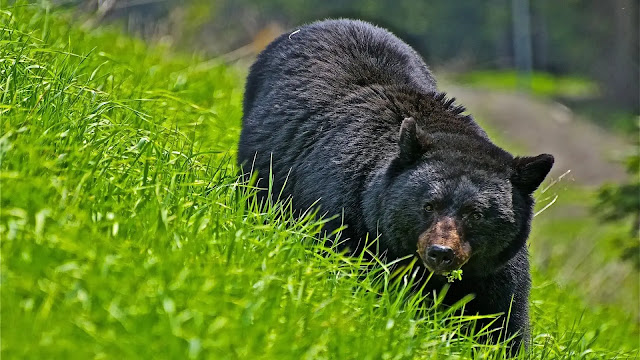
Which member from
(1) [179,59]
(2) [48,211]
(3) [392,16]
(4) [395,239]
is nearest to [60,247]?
(2) [48,211]

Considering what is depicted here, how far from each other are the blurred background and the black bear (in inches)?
31.4

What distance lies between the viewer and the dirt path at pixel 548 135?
64.3 ft

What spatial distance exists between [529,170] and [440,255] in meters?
0.78

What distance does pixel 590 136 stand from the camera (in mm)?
22156

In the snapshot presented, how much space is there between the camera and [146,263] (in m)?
3.70

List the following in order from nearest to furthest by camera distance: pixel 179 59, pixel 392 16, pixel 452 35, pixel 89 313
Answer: pixel 89 313 < pixel 179 59 < pixel 392 16 < pixel 452 35

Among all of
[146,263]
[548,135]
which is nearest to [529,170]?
[146,263]

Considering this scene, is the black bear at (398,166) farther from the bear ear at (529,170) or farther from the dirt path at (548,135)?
the dirt path at (548,135)

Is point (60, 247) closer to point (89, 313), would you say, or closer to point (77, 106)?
point (89, 313)

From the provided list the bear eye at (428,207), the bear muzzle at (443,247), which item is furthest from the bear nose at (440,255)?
the bear eye at (428,207)

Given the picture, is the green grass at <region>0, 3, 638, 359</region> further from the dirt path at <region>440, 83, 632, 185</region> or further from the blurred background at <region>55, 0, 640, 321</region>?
the dirt path at <region>440, 83, 632, 185</region>

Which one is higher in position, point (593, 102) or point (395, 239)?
point (395, 239)

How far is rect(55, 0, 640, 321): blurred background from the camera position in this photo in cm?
1105

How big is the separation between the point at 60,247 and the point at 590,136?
19.9 m
